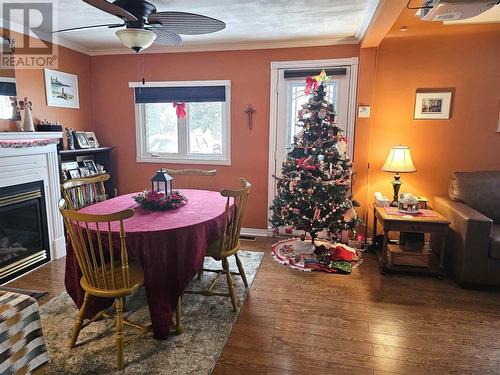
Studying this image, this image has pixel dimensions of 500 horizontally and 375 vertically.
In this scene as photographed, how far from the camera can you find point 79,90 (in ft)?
14.0

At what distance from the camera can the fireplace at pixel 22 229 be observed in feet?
9.91

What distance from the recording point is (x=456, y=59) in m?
3.51

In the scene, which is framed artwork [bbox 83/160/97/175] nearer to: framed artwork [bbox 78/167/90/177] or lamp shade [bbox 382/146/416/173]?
framed artwork [bbox 78/167/90/177]

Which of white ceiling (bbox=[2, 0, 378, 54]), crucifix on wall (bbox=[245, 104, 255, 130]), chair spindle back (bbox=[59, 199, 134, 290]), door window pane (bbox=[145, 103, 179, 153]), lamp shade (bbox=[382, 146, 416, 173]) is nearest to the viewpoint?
chair spindle back (bbox=[59, 199, 134, 290])

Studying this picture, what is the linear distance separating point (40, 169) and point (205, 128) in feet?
6.37

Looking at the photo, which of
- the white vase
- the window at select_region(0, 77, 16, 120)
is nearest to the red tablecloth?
the white vase

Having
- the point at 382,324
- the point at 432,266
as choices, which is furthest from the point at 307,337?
the point at 432,266

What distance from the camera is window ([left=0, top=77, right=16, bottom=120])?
3129 millimetres

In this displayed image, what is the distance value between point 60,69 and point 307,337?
13.1 ft

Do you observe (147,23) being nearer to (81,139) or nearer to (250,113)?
(250,113)

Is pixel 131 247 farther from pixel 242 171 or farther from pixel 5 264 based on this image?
pixel 242 171

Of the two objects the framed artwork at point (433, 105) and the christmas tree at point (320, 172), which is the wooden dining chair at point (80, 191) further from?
the framed artwork at point (433, 105)

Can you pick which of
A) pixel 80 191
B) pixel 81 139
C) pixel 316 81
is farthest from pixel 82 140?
pixel 316 81

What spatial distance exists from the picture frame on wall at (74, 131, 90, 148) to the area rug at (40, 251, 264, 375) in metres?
2.04
